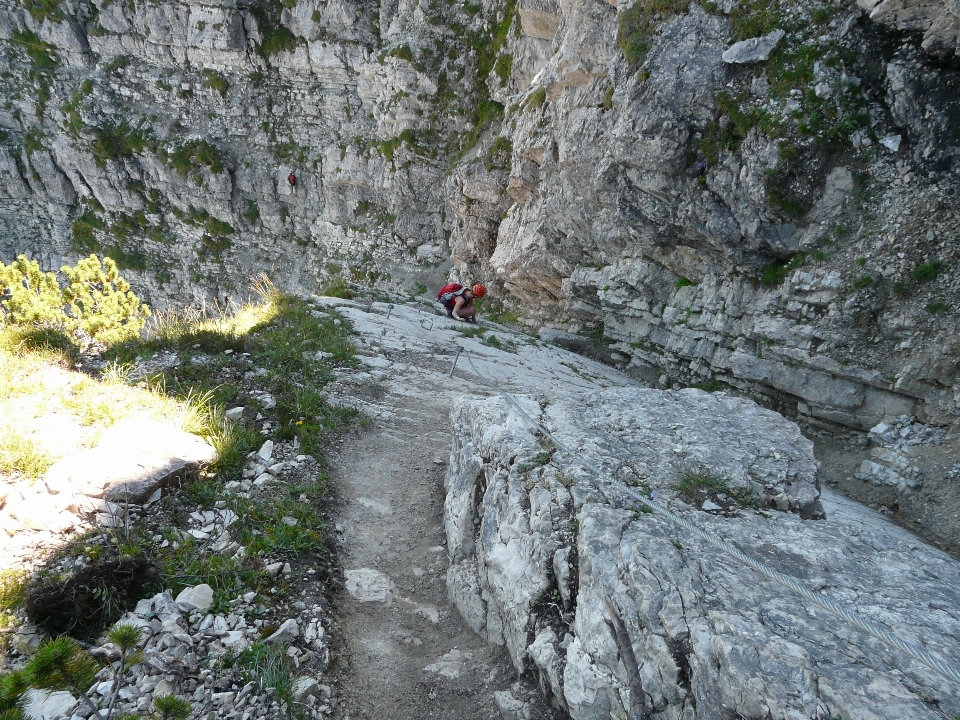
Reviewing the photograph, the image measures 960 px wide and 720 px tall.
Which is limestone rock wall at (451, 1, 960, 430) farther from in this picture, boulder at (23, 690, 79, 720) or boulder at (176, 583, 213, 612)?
boulder at (23, 690, 79, 720)

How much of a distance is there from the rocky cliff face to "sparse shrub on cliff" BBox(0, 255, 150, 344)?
11.2 metres

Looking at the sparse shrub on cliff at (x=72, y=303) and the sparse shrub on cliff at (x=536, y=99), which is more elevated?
the sparse shrub on cliff at (x=536, y=99)

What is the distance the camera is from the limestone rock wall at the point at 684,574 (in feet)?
9.53

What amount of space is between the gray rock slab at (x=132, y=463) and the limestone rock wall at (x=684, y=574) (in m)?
3.09

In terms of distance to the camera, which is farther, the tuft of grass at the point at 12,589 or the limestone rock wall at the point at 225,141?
the limestone rock wall at the point at 225,141

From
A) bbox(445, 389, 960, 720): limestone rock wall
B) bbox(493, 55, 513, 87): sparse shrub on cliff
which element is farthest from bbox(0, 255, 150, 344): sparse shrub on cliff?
bbox(493, 55, 513, 87): sparse shrub on cliff

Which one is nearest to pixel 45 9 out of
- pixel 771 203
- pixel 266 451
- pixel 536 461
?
pixel 266 451

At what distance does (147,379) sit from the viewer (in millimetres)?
7488

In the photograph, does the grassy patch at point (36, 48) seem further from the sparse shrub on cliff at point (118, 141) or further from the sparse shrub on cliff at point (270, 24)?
the sparse shrub on cliff at point (270, 24)

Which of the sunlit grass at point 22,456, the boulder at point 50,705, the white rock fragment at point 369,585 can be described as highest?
the sunlit grass at point 22,456

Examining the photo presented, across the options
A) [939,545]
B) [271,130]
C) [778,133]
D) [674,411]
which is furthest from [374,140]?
[939,545]

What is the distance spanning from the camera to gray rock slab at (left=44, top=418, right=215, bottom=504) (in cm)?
505

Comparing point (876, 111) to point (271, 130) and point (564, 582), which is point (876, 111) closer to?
point (564, 582)

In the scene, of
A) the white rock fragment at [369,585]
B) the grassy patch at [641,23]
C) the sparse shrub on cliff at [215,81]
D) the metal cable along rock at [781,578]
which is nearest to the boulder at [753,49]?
the grassy patch at [641,23]
